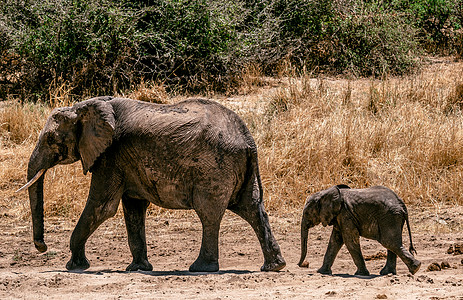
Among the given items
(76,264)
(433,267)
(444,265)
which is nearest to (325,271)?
(433,267)

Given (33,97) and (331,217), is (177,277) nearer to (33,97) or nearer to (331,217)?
(331,217)

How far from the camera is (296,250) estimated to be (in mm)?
8461

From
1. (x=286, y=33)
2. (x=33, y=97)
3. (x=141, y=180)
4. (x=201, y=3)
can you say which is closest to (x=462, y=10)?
(x=286, y=33)

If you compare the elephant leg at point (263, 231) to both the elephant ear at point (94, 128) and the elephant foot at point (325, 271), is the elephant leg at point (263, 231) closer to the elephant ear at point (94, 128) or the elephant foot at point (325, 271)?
the elephant foot at point (325, 271)

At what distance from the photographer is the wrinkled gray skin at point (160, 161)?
6754 mm

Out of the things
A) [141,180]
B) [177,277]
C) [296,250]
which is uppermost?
[141,180]

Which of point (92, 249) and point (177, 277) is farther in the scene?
point (92, 249)

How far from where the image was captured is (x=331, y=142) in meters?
10.8

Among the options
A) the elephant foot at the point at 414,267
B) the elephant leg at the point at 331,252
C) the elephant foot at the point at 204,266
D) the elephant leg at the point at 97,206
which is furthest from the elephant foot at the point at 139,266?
the elephant foot at the point at 414,267

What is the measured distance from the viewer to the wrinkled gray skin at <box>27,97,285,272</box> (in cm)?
675

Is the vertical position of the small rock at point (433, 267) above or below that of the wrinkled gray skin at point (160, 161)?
below

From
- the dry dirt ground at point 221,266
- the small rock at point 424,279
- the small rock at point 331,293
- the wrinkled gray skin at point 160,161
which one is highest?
the wrinkled gray skin at point 160,161

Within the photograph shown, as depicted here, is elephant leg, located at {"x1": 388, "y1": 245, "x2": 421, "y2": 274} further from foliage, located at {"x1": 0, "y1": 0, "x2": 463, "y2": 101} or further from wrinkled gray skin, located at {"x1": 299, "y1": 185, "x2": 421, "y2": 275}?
foliage, located at {"x1": 0, "y1": 0, "x2": 463, "y2": 101}

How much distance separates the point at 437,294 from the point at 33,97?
9.81 metres
